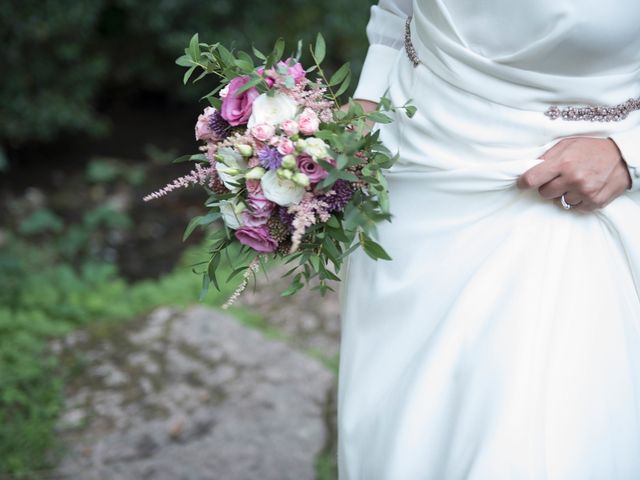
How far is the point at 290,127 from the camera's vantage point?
158 centimetres

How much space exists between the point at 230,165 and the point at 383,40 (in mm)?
Result: 617

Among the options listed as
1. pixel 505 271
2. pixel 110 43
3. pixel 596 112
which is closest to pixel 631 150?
pixel 596 112

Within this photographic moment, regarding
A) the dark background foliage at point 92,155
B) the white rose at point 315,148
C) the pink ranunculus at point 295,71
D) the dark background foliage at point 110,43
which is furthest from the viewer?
the dark background foliage at point 110,43

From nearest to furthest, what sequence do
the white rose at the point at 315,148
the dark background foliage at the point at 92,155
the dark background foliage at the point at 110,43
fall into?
the white rose at the point at 315,148 < the dark background foliage at the point at 92,155 < the dark background foliage at the point at 110,43

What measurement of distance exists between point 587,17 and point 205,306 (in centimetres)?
289

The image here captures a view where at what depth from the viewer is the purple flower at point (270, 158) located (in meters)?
1.57

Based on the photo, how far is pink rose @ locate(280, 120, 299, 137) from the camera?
1.58m

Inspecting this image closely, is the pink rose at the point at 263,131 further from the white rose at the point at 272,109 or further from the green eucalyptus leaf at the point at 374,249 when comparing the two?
the green eucalyptus leaf at the point at 374,249

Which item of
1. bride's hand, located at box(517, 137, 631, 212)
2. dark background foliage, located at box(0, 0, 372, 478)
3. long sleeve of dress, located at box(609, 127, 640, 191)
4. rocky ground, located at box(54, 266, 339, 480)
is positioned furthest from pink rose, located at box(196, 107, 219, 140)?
dark background foliage, located at box(0, 0, 372, 478)

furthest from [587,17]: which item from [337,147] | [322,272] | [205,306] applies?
[205,306]

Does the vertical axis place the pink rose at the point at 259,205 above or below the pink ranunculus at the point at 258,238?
above

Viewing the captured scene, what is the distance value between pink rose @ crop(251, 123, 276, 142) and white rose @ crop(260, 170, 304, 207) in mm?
66

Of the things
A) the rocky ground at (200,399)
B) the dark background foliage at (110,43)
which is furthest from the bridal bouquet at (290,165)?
the dark background foliage at (110,43)

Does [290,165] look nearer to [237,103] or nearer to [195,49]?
[237,103]
